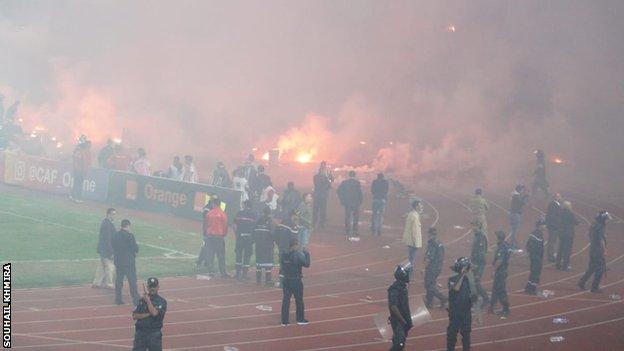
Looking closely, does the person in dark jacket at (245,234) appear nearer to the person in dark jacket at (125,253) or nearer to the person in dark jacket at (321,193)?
the person in dark jacket at (125,253)

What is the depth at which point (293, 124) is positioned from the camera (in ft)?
186

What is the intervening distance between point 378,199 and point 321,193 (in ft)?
6.59

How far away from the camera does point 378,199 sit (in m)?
29.1

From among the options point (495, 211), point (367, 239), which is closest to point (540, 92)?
point (495, 211)

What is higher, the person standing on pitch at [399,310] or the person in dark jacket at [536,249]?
the person in dark jacket at [536,249]

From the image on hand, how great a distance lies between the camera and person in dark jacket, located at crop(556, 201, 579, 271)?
24.5 m

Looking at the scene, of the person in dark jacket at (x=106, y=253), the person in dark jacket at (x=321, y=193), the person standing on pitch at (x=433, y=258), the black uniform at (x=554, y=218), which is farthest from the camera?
the person in dark jacket at (x=321, y=193)

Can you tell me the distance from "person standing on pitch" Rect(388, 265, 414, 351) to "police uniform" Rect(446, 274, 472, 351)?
1403mm

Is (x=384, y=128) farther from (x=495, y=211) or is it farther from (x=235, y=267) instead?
(x=235, y=267)

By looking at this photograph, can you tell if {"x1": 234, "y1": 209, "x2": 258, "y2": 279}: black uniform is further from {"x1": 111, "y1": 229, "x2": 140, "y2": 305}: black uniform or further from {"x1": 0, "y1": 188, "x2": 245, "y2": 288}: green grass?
{"x1": 111, "y1": 229, "x2": 140, "y2": 305}: black uniform

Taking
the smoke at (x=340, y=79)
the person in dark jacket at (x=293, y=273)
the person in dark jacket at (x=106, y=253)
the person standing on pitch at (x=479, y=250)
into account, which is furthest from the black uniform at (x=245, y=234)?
the smoke at (x=340, y=79)

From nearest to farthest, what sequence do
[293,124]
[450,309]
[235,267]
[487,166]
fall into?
[450,309]
[235,267]
[487,166]
[293,124]

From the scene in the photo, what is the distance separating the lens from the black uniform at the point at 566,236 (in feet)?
80.5

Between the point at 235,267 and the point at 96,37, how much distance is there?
43.1 meters
